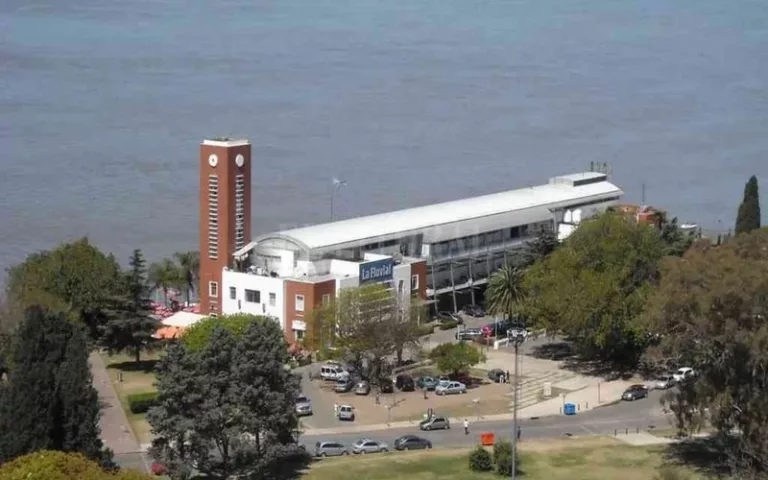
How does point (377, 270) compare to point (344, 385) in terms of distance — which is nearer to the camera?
point (344, 385)

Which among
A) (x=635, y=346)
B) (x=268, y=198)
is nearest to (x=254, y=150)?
(x=268, y=198)

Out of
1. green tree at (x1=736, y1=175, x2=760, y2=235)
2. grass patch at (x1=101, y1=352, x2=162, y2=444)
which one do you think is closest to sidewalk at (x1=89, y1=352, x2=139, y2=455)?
grass patch at (x1=101, y1=352, x2=162, y2=444)

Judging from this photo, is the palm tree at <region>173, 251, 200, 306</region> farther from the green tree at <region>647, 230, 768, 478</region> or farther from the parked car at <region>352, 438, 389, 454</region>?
the green tree at <region>647, 230, 768, 478</region>

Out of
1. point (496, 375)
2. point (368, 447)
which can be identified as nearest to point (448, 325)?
point (496, 375)

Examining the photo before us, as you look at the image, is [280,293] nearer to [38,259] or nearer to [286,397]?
[38,259]

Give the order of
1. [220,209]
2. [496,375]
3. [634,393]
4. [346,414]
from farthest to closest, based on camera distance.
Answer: [220,209], [496,375], [634,393], [346,414]

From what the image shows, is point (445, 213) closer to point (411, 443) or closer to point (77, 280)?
point (77, 280)
